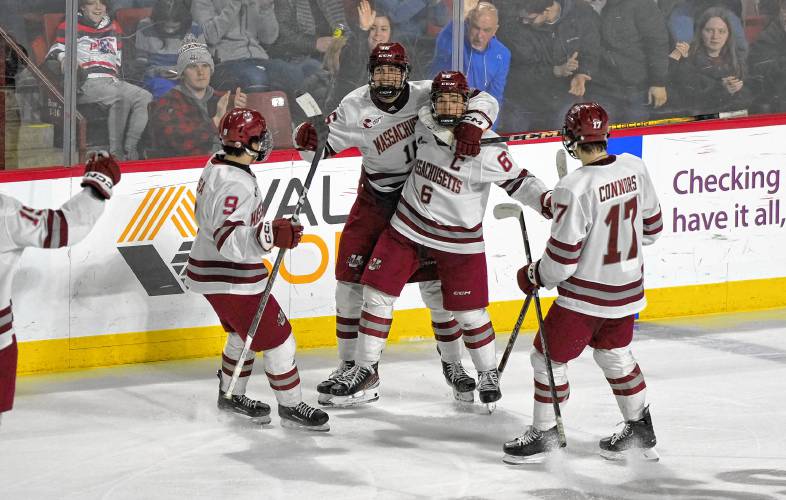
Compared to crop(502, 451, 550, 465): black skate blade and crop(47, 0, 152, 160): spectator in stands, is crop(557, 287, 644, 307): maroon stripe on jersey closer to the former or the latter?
crop(502, 451, 550, 465): black skate blade

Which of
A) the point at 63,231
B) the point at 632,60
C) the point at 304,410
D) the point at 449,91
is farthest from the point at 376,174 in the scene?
the point at 632,60

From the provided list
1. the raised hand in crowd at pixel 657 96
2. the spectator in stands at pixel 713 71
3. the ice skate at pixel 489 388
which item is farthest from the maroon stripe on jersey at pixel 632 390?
the spectator in stands at pixel 713 71

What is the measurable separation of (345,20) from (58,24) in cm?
121

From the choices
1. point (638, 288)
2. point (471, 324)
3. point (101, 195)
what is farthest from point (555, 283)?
point (101, 195)

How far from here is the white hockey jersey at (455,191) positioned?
180 inches

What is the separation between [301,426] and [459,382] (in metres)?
0.65

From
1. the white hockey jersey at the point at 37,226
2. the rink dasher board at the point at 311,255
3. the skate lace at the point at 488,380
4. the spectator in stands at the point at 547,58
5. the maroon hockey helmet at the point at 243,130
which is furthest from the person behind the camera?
the spectator in stands at the point at 547,58

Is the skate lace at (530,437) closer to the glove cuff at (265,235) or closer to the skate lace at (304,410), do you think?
the skate lace at (304,410)

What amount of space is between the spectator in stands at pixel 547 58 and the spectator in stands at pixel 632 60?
2.5 inches

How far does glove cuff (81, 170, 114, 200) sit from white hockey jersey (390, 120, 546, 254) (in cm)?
141

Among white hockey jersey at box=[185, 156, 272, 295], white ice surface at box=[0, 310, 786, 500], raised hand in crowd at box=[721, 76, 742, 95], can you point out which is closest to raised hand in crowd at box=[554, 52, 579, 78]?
raised hand in crowd at box=[721, 76, 742, 95]

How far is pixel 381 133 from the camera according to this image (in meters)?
4.76

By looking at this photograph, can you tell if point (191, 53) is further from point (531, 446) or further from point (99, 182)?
point (531, 446)

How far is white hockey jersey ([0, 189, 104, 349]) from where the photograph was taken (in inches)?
133
